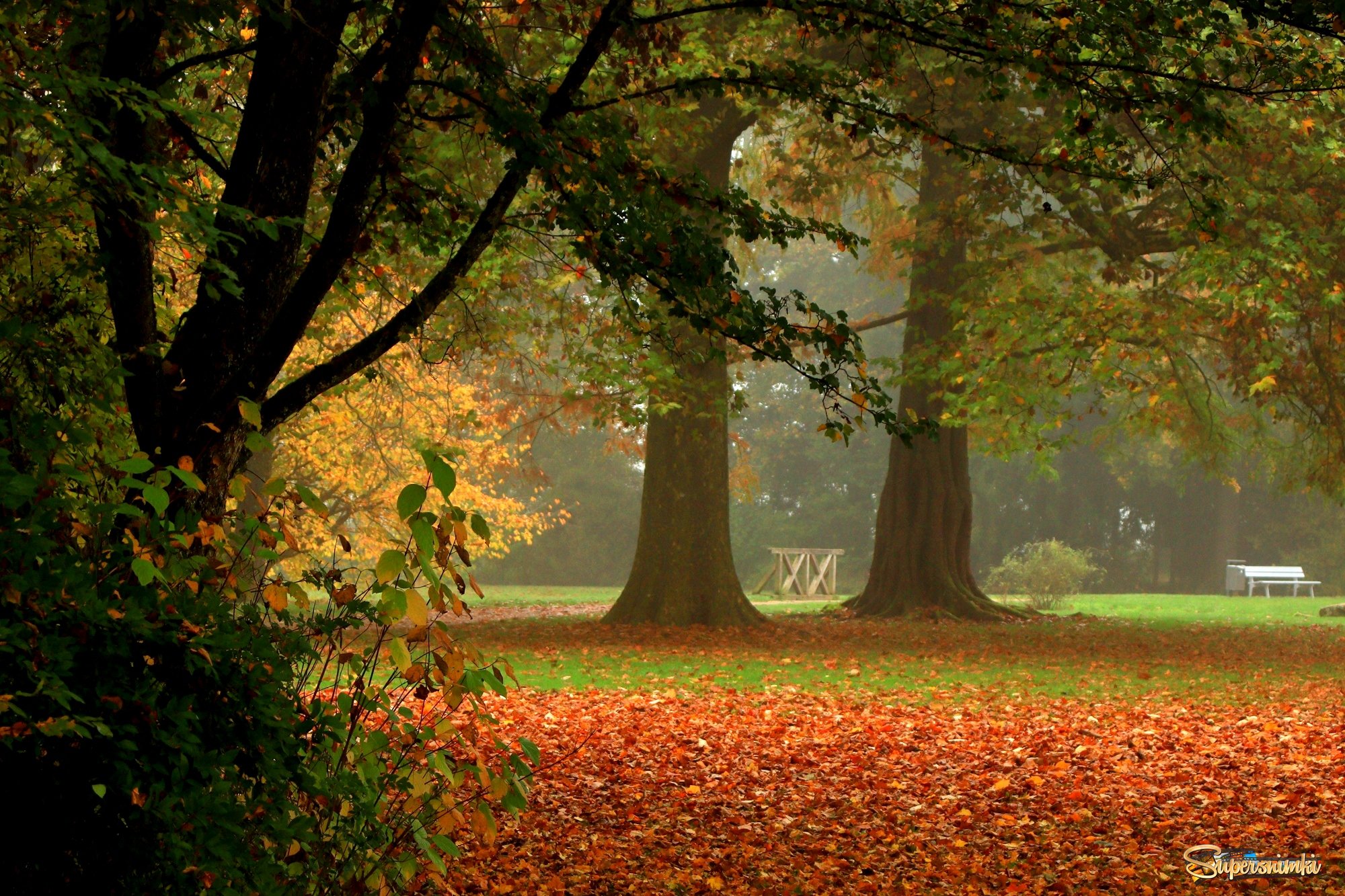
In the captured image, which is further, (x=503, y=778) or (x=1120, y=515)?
(x=1120, y=515)

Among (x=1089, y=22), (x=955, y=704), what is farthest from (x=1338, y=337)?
(x=1089, y=22)

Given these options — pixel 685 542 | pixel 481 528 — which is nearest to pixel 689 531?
pixel 685 542

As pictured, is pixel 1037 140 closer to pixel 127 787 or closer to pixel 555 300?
pixel 555 300

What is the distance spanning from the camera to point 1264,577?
3359cm

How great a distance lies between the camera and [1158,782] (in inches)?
264

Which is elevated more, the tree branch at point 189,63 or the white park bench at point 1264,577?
the tree branch at point 189,63

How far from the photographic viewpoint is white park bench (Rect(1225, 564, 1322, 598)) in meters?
33.3

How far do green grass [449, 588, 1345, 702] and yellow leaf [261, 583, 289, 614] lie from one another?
308 inches

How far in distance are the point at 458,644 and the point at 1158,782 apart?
4.76 metres

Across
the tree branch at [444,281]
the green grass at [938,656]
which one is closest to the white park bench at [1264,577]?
the green grass at [938,656]

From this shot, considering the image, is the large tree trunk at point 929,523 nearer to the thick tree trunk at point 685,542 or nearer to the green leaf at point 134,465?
the thick tree trunk at point 685,542

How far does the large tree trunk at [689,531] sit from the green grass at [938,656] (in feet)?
1.68

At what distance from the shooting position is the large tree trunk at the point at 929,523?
1900 centimetres

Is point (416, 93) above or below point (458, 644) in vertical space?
above
